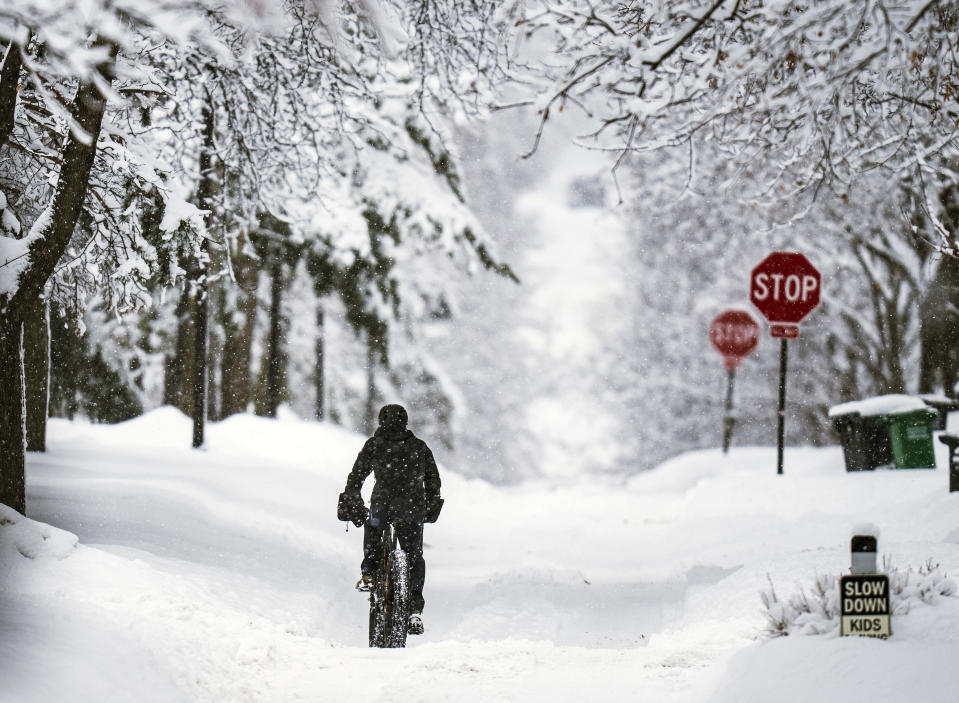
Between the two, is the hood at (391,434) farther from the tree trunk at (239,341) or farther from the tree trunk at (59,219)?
the tree trunk at (239,341)

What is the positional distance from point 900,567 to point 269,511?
7120 millimetres

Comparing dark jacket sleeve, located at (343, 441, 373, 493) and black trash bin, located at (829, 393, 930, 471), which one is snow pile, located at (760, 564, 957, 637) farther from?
black trash bin, located at (829, 393, 930, 471)

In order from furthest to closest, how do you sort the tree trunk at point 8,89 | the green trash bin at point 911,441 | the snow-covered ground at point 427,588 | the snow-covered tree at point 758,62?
the green trash bin at point 911,441
the tree trunk at point 8,89
the snow-covered tree at point 758,62
the snow-covered ground at point 427,588

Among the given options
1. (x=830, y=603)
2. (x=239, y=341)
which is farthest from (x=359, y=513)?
(x=239, y=341)

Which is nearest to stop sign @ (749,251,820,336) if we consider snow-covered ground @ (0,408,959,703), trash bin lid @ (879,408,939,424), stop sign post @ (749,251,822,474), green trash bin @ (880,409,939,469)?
stop sign post @ (749,251,822,474)

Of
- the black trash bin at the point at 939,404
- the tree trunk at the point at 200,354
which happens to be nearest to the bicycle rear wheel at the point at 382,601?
the tree trunk at the point at 200,354

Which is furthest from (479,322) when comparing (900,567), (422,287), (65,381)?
(900,567)

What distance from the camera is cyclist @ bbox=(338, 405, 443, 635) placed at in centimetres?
816

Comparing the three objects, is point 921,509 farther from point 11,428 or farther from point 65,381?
point 65,381

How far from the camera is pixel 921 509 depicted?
12484mm

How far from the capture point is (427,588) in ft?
38.6

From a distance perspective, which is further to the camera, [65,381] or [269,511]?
[65,381]

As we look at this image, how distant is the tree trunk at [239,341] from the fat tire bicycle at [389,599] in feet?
38.1

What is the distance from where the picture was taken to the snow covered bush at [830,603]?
634cm
